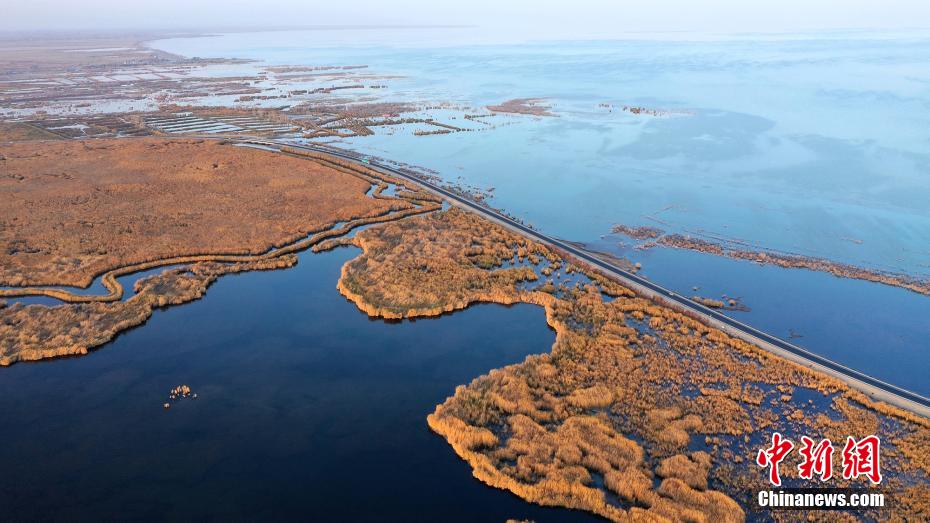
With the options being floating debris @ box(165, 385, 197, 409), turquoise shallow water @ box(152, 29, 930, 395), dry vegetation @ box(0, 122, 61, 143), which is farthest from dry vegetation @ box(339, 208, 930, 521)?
dry vegetation @ box(0, 122, 61, 143)

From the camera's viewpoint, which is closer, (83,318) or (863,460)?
(863,460)

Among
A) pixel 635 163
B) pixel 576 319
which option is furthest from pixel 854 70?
pixel 576 319

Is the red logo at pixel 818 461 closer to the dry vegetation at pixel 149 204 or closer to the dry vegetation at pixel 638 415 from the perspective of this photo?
the dry vegetation at pixel 638 415

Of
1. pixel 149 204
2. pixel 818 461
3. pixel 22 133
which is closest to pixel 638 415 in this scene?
pixel 818 461

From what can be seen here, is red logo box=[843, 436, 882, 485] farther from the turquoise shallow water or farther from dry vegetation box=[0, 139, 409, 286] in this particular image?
dry vegetation box=[0, 139, 409, 286]

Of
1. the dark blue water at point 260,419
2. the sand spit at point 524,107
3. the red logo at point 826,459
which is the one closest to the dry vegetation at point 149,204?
the dark blue water at point 260,419

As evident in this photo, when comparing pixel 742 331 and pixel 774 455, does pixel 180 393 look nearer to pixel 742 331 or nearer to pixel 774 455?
pixel 774 455
